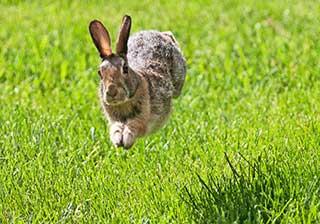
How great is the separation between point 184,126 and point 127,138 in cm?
206

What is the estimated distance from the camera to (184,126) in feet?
20.3

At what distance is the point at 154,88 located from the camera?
182 inches

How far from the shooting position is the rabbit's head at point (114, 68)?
402cm

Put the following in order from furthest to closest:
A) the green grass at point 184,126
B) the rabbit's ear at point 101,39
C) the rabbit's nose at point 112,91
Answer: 1. the green grass at point 184,126
2. the rabbit's ear at point 101,39
3. the rabbit's nose at point 112,91

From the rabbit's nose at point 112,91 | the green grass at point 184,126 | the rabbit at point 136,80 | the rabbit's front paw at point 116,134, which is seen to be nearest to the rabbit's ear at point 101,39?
the rabbit at point 136,80

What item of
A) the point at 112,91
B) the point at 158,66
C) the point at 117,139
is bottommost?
the point at 117,139

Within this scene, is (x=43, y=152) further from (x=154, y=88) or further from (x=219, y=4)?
(x=219, y=4)

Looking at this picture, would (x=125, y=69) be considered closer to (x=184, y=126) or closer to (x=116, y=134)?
(x=116, y=134)

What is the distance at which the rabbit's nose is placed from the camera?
4.00 meters

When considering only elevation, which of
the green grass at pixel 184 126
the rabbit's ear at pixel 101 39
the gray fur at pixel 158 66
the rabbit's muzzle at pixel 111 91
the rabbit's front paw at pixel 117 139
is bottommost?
the green grass at pixel 184 126

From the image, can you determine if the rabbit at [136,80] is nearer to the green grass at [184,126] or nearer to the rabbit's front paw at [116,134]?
the rabbit's front paw at [116,134]

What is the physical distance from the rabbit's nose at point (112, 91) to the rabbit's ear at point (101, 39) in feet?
0.60

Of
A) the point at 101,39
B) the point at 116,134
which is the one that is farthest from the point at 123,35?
the point at 116,134

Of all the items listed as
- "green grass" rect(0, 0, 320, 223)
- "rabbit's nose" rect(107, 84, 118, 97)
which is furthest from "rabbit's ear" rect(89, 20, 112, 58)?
"green grass" rect(0, 0, 320, 223)
